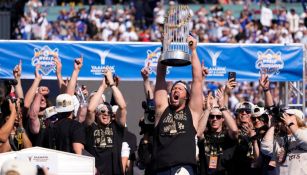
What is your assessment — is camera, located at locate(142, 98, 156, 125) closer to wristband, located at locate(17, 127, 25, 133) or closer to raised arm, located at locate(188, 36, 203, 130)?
raised arm, located at locate(188, 36, 203, 130)

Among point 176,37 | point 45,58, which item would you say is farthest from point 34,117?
point 45,58

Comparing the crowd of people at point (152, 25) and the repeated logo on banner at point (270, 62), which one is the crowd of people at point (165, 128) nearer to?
the repeated logo on banner at point (270, 62)

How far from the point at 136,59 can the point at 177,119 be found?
498cm

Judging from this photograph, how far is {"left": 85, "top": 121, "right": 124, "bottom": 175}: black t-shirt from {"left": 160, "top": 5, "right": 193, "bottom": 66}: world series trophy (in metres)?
1.33

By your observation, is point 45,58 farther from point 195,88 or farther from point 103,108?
point 195,88

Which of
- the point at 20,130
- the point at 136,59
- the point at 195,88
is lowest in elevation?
the point at 20,130

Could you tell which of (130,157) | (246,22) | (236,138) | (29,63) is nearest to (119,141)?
(130,157)

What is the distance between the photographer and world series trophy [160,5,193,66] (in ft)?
35.2

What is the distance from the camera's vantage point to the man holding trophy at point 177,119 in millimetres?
10641

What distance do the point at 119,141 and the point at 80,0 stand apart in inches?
1106

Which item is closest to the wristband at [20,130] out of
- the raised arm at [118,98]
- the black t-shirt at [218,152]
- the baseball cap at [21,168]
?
the raised arm at [118,98]

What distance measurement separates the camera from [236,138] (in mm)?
12680

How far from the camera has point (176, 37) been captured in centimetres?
1222

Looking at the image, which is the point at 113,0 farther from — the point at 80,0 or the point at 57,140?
the point at 57,140
